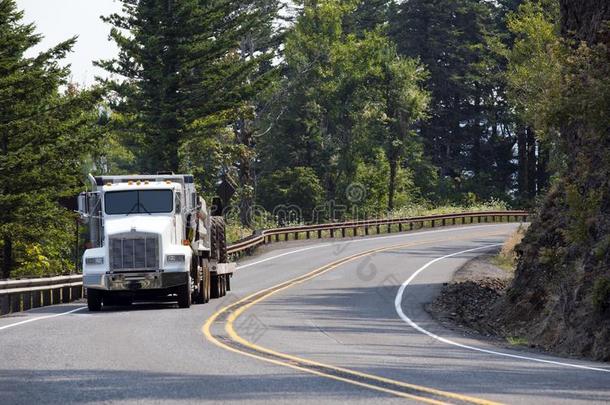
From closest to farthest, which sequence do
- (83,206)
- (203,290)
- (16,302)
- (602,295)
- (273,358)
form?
(273,358) < (602,295) < (83,206) < (203,290) < (16,302)

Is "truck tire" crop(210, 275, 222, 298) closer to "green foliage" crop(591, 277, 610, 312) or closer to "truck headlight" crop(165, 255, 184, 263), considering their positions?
"truck headlight" crop(165, 255, 184, 263)

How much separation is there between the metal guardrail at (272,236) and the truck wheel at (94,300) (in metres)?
2.08

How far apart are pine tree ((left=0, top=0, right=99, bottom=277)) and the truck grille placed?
19.8 metres

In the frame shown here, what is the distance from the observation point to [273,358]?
14180 millimetres

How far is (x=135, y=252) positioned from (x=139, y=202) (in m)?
1.59

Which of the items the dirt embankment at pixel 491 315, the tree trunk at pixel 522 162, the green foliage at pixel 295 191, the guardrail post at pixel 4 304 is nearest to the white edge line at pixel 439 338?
the dirt embankment at pixel 491 315

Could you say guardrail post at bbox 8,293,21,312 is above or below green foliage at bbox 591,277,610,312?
below

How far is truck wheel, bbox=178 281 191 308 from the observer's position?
2530 centimetres

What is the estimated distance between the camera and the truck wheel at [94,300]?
24906 millimetres

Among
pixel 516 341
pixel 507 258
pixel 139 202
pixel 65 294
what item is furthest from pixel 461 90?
pixel 516 341

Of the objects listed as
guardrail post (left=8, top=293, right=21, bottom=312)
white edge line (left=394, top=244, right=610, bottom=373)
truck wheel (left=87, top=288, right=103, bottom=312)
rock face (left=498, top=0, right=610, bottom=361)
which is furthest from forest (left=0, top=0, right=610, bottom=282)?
guardrail post (left=8, top=293, right=21, bottom=312)

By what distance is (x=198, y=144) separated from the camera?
66312 mm

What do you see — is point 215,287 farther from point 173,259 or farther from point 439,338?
point 439,338

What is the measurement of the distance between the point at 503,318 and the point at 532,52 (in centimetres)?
4923
